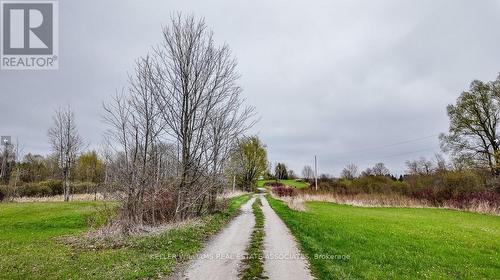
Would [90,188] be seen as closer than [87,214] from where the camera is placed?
No

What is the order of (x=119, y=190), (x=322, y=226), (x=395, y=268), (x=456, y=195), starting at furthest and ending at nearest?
(x=456, y=195), (x=322, y=226), (x=119, y=190), (x=395, y=268)

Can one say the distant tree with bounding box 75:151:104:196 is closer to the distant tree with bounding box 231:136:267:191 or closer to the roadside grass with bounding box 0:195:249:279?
the distant tree with bounding box 231:136:267:191

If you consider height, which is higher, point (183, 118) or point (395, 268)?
point (183, 118)

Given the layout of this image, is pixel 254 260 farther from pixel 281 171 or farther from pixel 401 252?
pixel 281 171

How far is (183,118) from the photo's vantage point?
69.5 feet

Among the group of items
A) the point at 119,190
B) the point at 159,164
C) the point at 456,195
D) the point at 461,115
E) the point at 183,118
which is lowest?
the point at 456,195

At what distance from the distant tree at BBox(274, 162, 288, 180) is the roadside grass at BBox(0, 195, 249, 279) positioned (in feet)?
399

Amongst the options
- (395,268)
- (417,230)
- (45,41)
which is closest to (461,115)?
(417,230)

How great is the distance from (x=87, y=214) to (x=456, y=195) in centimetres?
3504

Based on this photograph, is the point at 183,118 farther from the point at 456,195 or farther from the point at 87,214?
the point at 456,195

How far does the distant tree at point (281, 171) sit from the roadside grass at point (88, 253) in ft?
399

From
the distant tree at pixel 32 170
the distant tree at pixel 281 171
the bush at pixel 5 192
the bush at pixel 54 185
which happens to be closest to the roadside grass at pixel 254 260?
the bush at pixel 5 192

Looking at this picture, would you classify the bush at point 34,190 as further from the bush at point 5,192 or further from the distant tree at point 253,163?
the distant tree at point 253,163

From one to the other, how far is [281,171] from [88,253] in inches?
5290
